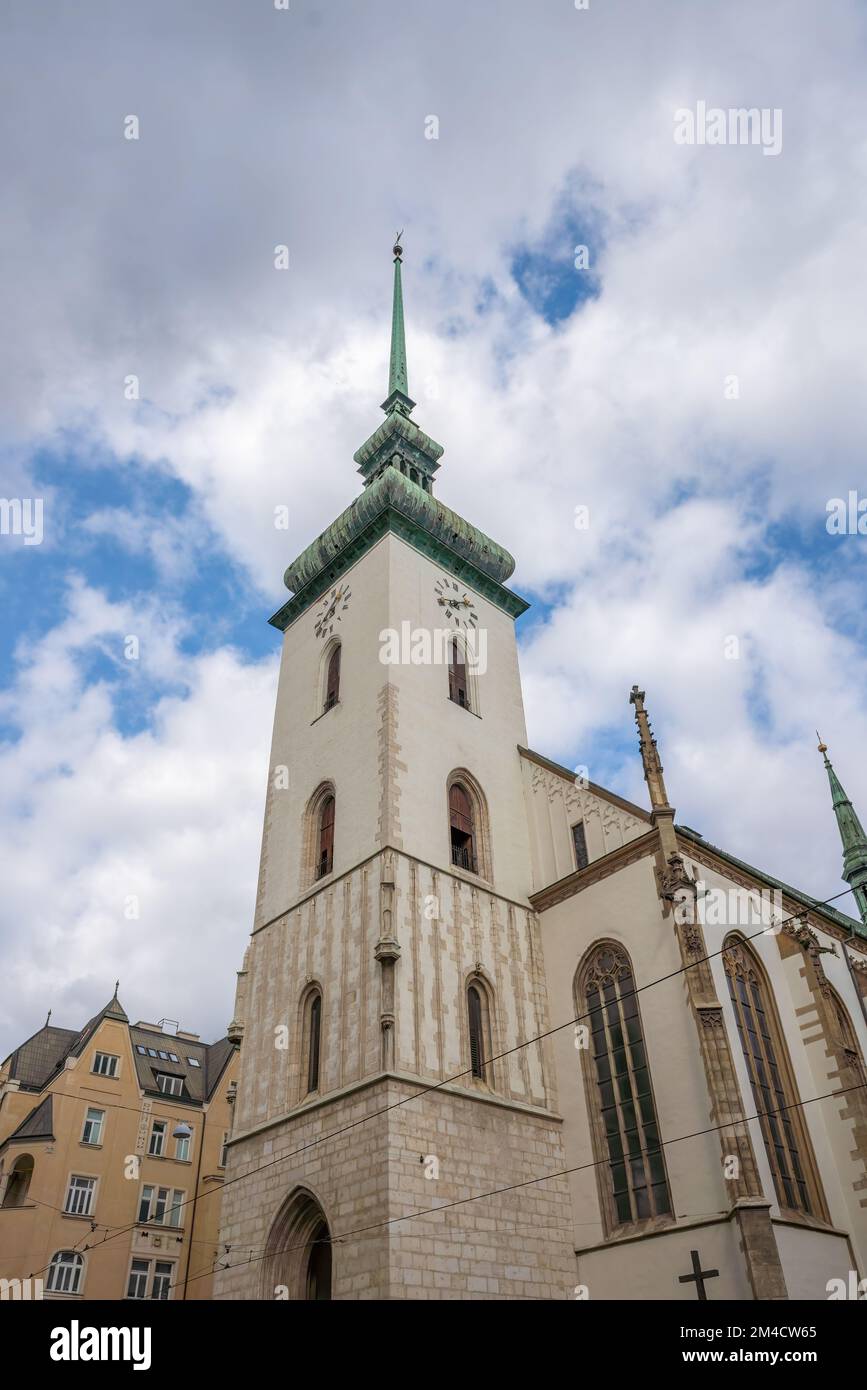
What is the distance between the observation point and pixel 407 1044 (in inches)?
680

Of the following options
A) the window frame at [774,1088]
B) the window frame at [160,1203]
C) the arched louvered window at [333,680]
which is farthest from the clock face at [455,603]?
the window frame at [160,1203]

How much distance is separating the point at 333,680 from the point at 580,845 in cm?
771

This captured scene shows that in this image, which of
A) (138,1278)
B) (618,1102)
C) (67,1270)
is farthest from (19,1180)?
(618,1102)

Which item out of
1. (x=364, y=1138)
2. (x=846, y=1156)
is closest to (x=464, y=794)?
(x=364, y=1138)

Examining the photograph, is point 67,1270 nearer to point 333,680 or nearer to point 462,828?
point 462,828

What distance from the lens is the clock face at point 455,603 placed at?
25.9 metres

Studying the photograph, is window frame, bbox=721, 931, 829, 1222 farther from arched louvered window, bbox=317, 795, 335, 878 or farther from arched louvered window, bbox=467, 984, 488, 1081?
arched louvered window, bbox=317, 795, 335, 878

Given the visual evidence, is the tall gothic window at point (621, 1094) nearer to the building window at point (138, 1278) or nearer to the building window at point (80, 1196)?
the building window at point (80, 1196)

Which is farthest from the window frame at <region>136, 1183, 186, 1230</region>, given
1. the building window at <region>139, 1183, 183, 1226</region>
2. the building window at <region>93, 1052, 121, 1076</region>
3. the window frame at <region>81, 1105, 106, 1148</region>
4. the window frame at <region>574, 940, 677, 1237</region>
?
the window frame at <region>574, 940, 677, 1237</region>

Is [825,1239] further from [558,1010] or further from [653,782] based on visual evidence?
[653,782]

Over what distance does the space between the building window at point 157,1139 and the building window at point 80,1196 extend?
231 centimetres

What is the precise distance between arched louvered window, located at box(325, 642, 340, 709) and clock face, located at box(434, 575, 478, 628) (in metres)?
2.97

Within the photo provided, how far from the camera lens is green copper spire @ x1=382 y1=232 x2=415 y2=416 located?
110ft
